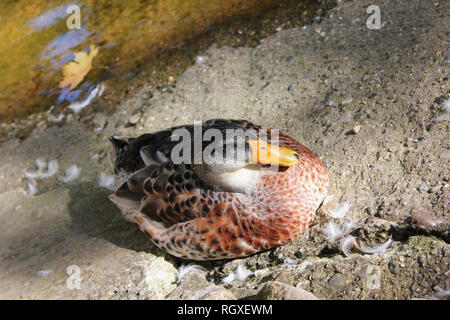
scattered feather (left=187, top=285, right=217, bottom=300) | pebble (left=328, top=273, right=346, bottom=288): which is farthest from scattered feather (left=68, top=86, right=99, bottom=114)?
pebble (left=328, top=273, right=346, bottom=288)

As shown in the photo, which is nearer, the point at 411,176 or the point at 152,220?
the point at 411,176

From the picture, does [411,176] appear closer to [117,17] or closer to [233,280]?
[233,280]

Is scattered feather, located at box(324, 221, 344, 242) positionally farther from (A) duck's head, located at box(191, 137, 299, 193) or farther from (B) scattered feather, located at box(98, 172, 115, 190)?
(B) scattered feather, located at box(98, 172, 115, 190)

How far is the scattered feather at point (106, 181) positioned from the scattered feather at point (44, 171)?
0.55m

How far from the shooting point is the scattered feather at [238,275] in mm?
2441

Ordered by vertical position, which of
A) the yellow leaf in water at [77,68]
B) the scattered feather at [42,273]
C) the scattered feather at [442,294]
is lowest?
the scattered feather at [42,273]

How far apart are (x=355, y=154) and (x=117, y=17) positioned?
Result: 3.12 metres

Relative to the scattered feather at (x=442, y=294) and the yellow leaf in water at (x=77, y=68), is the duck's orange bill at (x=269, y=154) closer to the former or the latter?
the scattered feather at (x=442, y=294)

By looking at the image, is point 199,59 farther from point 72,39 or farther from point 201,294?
point 201,294

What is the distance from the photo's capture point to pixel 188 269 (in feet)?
8.60

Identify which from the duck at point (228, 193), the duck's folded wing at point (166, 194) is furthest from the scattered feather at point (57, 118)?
the duck at point (228, 193)

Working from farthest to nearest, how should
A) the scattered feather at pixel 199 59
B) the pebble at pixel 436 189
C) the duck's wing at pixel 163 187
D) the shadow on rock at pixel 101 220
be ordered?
1. the scattered feather at pixel 199 59
2. the shadow on rock at pixel 101 220
3. the duck's wing at pixel 163 187
4. the pebble at pixel 436 189

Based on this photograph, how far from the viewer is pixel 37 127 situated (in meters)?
4.24

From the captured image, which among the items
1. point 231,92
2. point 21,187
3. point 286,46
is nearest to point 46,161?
point 21,187
